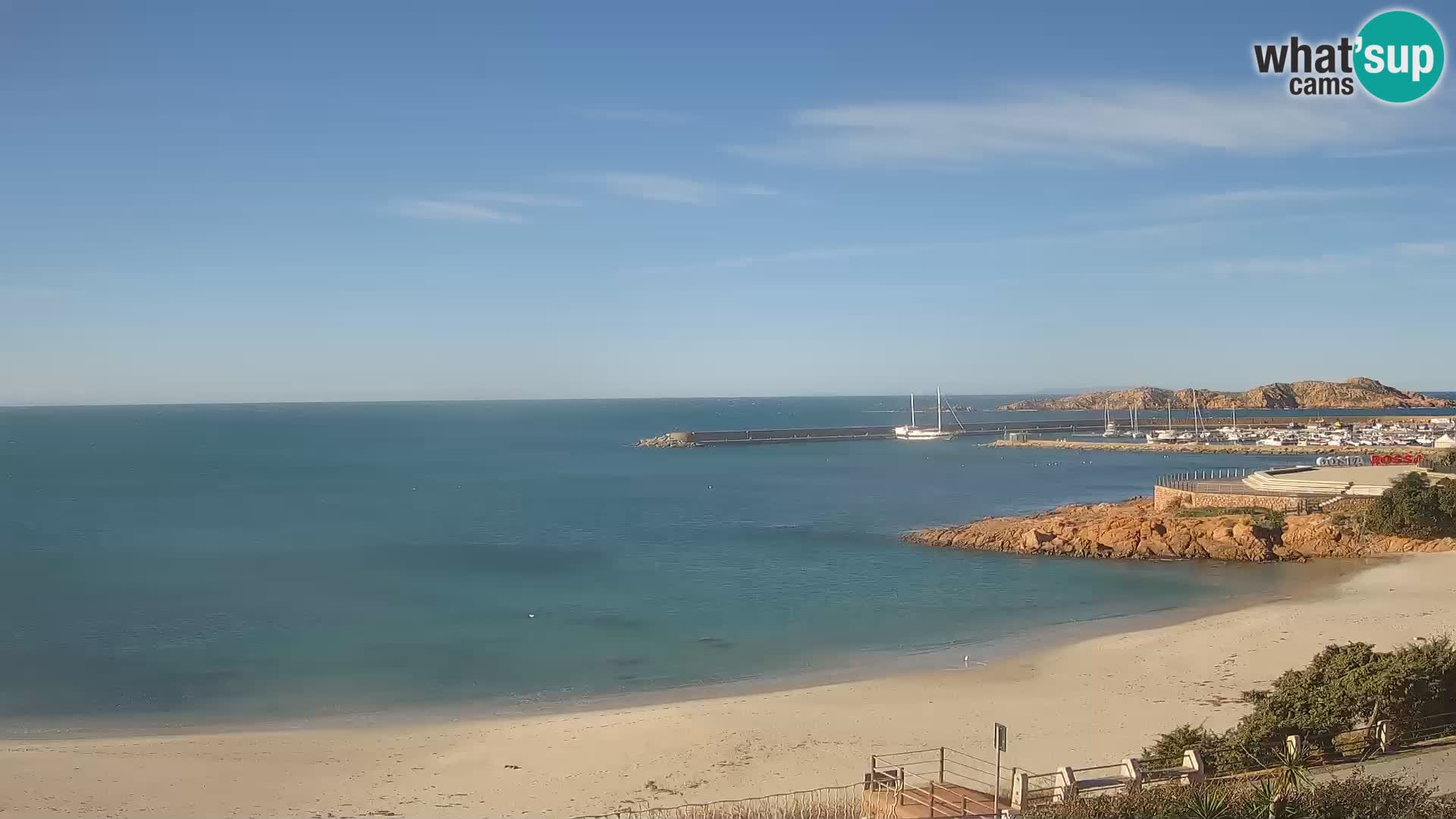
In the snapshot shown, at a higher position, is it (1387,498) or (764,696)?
(1387,498)

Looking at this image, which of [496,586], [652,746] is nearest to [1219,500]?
[496,586]

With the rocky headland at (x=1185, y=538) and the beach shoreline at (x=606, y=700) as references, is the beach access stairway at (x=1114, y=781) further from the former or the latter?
the rocky headland at (x=1185, y=538)

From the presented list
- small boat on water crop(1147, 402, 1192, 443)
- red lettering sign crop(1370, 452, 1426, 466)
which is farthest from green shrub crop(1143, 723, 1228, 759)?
small boat on water crop(1147, 402, 1192, 443)

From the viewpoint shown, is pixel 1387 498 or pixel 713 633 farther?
pixel 1387 498

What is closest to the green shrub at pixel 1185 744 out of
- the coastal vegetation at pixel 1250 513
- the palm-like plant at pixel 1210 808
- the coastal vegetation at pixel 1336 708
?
the coastal vegetation at pixel 1336 708

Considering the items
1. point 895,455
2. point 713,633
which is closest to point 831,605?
point 713,633

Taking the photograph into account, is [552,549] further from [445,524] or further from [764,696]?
[764,696]

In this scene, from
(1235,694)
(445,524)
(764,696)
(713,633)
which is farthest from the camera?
(445,524)
